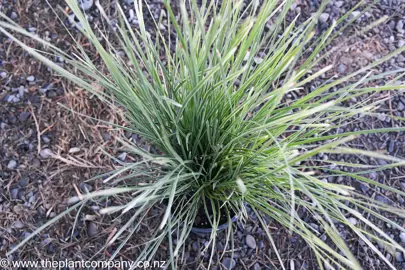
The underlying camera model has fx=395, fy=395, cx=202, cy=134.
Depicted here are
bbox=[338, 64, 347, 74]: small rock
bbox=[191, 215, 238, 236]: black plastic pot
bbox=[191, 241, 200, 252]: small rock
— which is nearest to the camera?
bbox=[191, 215, 238, 236]: black plastic pot

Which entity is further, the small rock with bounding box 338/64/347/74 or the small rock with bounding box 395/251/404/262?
→ the small rock with bounding box 338/64/347/74

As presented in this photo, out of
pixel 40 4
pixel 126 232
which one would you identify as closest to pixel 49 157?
pixel 126 232

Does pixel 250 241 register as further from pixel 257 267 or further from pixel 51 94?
pixel 51 94

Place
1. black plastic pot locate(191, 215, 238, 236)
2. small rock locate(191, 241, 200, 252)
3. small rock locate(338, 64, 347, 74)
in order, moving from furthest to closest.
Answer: small rock locate(338, 64, 347, 74) < small rock locate(191, 241, 200, 252) < black plastic pot locate(191, 215, 238, 236)

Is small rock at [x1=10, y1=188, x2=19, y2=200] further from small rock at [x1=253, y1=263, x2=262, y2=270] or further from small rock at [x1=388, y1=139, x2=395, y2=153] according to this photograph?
small rock at [x1=388, y1=139, x2=395, y2=153]

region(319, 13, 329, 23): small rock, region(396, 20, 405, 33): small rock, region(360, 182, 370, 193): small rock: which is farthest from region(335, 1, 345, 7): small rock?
region(360, 182, 370, 193): small rock

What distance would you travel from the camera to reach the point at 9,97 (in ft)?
4.02

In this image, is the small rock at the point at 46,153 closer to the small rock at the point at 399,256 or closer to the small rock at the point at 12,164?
the small rock at the point at 12,164

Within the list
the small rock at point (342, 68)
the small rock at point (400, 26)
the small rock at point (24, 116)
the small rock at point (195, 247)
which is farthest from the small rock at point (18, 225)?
the small rock at point (400, 26)

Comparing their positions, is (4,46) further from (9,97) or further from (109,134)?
(109,134)

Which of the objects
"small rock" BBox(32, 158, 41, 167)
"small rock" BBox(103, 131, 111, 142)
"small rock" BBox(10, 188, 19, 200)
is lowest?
"small rock" BBox(103, 131, 111, 142)

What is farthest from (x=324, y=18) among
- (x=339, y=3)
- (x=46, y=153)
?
(x=46, y=153)

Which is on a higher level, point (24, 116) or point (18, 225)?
point (24, 116)

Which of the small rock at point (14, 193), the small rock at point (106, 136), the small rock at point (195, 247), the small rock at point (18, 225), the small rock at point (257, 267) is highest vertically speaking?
the small rock at point (14, 193)
